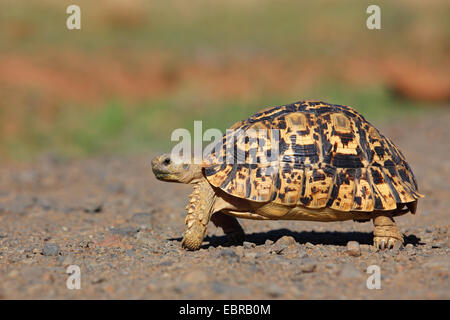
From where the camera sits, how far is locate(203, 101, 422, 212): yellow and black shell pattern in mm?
4871

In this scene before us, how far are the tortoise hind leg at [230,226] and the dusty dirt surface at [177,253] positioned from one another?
0.15 m

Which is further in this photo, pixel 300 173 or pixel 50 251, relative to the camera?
pixel 50 251

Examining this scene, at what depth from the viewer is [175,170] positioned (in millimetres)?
5207

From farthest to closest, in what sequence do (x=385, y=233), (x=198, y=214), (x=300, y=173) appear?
(x=385, y=233) < (x=198, y=214) < (x=300, y=173)

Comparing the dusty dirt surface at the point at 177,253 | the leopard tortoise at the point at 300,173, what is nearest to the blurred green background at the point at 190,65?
the dusty dirt surface at the point at 177,253

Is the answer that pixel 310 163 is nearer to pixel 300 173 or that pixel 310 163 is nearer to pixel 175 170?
pixel 300 173

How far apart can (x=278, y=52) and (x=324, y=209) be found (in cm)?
1846

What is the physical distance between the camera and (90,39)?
2170 cm

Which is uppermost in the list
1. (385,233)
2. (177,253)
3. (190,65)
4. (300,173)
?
(190,65)

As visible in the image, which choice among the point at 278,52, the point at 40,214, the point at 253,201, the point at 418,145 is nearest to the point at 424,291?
the point at 253,201

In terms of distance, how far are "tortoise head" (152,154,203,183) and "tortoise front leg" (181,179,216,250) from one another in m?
0.17

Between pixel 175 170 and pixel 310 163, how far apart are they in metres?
1.28

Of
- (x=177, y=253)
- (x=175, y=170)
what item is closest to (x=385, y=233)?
(x=177, y=253)
